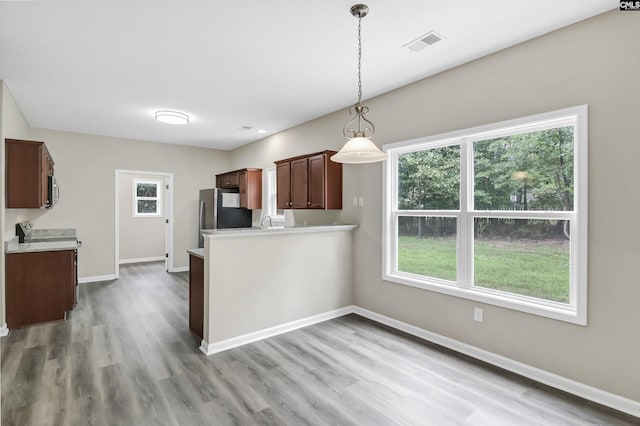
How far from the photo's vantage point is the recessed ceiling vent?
103 inches

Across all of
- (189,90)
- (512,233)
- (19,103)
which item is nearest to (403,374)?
(512,233)

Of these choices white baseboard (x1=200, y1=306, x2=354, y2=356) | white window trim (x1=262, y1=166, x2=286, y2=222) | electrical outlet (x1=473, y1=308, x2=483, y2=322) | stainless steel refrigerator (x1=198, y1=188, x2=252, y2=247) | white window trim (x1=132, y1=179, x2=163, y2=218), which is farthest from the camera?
white window trim (x1=132, y1=179, x2=163, y2=218)

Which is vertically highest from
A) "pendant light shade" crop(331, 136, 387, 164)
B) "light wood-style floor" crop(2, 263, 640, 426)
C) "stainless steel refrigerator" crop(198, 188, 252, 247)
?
"pendant light shade" crop(331, 136, 387, 164)

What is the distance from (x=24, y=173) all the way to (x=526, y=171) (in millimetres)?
5356

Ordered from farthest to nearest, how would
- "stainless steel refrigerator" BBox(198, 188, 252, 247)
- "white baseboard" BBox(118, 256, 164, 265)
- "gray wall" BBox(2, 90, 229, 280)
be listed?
"white baseboard" BBox(118, 256, 164, 265) < "stainless steel refrigerator" BBox(198, 188, 252, 247) < "gray wall" BBox(2, 90, 229, 280)

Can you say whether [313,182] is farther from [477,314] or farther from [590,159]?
[590,159]

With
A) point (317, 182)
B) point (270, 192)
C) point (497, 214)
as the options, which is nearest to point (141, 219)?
point (270, 192)

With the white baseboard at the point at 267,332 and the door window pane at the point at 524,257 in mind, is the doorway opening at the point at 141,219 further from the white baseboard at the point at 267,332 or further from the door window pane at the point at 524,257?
the door window pane at the point at 524,257

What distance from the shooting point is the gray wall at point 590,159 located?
2.22 meters

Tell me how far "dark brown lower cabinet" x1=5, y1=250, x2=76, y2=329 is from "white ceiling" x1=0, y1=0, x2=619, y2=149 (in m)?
2.00

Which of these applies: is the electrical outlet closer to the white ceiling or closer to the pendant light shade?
the pendant light shade

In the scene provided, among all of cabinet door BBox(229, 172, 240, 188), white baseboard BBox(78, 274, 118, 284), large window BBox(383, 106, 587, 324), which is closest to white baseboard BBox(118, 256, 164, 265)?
white baseboard BBox(78, 274, 118, 284)

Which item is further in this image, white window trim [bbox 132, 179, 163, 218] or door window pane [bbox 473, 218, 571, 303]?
white window trim [bbox 132, 179, 163, 218]

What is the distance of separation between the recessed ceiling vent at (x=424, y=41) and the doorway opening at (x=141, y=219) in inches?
264
